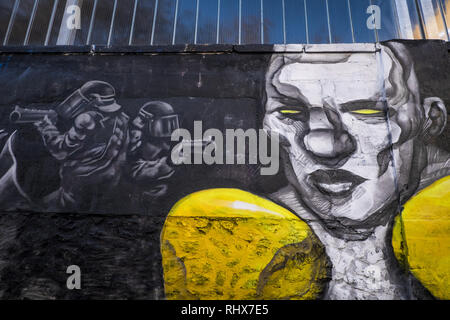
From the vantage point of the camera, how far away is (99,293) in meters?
3.30

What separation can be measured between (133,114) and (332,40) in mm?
3476

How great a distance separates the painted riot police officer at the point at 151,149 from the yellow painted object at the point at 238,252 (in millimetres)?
453

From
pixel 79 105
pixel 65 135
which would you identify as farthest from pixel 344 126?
pixel 65 135

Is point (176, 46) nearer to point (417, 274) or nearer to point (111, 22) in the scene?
point (111, 22)

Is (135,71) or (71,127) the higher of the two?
(135,71)

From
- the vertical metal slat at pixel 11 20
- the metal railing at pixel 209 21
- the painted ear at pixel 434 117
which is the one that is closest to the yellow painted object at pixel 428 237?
the painted ear at pixel 434 117

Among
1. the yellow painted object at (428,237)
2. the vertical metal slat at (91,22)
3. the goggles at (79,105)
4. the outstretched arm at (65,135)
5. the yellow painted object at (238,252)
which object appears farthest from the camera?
the vertical metal slat at (91,22)

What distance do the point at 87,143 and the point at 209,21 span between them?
2855mm

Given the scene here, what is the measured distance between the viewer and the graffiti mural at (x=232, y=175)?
3268mm

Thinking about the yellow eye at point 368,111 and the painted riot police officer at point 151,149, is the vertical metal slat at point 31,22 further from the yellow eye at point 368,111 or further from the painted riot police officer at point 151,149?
the yellow eye at point 368,111

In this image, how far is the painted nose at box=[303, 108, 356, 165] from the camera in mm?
3576

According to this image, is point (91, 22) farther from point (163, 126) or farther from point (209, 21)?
point (163, 126)

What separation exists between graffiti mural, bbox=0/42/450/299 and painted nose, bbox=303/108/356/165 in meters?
0.02

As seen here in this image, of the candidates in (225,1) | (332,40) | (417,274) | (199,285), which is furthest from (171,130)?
(417,274)
